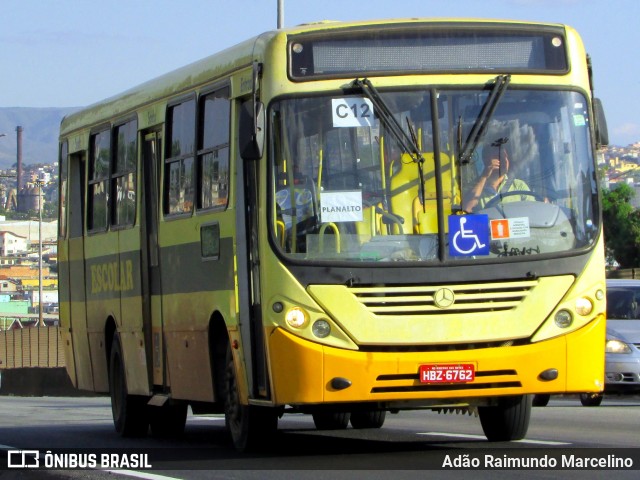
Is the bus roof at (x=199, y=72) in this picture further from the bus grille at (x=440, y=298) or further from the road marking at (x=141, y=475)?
the road marking at (x=141, y=475)

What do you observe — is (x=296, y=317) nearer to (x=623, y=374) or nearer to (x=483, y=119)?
(x=483, y=119)

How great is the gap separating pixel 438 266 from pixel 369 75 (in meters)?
1.55

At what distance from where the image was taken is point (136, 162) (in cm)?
1573

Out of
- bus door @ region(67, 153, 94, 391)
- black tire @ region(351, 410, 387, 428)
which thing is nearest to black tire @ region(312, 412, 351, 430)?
black tire @ region(351, 410, 387, 428)

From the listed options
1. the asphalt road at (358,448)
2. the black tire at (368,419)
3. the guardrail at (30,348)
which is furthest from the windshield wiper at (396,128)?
the guardrail at (30,348)

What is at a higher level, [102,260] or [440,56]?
[440,56]

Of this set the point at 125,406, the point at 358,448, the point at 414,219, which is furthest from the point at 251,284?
the point at 125,406

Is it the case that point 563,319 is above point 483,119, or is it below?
below

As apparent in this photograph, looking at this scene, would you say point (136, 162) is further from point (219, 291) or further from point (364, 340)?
point (364, 340)

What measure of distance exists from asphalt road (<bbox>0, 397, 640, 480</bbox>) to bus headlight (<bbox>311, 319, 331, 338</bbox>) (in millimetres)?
991

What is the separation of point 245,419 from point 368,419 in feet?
13.7

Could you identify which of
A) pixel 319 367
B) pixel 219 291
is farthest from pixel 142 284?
pixel 319 367

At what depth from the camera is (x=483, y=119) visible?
11.7m

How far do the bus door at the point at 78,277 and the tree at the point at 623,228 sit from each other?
183 ft
